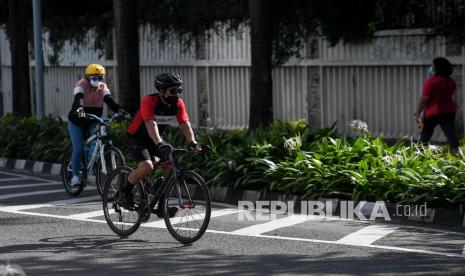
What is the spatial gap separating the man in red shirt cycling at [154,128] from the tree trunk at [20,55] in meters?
12.1

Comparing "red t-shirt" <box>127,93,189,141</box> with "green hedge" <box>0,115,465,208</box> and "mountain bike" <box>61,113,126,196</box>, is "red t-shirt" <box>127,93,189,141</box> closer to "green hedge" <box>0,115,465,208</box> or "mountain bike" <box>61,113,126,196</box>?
"mountain bike" <box>61,113,126,196</box>

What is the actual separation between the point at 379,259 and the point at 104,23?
18315mm

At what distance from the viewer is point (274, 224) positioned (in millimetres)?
11008

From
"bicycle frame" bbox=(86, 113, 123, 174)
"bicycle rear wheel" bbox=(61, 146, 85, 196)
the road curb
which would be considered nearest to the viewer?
the road curb

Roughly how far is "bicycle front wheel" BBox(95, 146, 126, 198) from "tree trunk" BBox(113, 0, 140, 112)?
507cm

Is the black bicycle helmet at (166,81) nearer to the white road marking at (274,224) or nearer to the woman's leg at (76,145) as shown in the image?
the white road marking at (274,224)

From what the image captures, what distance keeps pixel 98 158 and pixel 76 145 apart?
0.41 metres

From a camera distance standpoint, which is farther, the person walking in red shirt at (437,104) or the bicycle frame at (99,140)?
the person walking in red shirt at (437,104)

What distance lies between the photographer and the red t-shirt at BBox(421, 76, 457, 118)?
14.5 metres

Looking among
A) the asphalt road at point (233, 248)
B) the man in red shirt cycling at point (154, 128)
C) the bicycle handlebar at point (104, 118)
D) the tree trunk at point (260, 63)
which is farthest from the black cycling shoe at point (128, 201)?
the tree trunk at point (260, 63)

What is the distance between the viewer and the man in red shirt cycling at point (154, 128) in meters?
9.88

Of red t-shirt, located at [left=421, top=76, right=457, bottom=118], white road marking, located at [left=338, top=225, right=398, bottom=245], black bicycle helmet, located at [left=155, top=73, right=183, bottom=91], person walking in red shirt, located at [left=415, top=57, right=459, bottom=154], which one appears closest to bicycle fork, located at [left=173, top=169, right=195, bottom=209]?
black bicycle helmet, located at [left=155, top=73, right=183, bottom=91]

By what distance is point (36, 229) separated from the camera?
1080 cm

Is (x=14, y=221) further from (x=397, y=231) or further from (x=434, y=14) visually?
(x=434, y=14)
